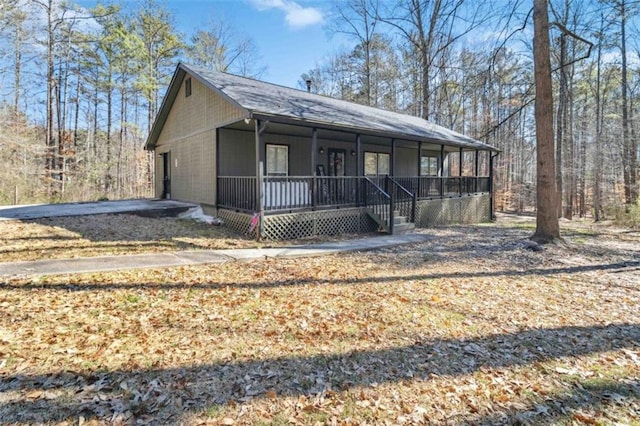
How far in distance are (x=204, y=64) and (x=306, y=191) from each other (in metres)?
22.3

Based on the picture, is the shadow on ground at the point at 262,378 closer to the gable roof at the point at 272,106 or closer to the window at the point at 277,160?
the gable roof at the point at 272,106

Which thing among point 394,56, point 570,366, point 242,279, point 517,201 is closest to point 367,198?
point 242,279

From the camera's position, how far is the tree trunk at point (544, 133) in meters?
9.34

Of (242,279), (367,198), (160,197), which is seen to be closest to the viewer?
(242,279)

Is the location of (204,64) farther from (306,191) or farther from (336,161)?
Result: (306,191)

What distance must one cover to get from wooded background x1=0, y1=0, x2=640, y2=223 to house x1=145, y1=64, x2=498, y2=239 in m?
5.45

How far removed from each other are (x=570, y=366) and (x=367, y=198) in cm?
863

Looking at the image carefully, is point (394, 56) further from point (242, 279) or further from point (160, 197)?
point (242, 279)

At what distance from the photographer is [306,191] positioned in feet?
34.0

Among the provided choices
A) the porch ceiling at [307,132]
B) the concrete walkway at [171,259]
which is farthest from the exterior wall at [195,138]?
the concrete walkway at [171,259]

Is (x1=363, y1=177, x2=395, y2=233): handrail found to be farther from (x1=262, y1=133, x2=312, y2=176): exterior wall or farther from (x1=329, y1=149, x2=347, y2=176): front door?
(x1=329, y1=149, x2=347, y2=176): front door

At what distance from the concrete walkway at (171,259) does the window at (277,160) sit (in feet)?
16.2

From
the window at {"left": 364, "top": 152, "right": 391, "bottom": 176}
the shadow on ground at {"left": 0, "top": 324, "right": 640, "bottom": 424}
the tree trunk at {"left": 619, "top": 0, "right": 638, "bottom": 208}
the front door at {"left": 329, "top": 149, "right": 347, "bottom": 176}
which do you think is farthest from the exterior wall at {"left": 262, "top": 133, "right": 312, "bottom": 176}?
the tree trunk at {"left": 619, "top": 0, "right": 638, "bottom": 208}

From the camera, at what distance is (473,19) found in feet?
29.9
